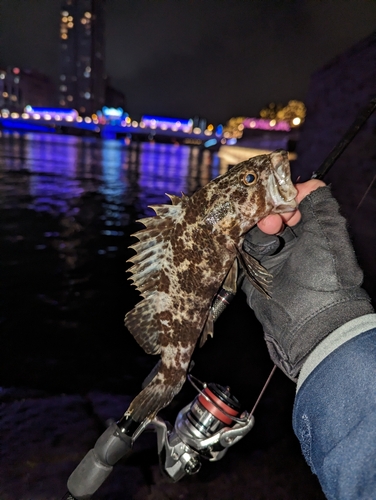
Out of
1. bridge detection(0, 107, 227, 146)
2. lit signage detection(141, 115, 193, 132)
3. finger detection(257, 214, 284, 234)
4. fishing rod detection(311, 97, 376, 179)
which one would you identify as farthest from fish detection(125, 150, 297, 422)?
lit signage detection(141, 115, 193, 132)

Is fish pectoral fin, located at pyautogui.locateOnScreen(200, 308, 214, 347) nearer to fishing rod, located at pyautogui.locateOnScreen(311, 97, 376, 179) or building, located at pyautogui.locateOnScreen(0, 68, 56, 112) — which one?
fishing rod, located at pyautogui.locateOnScreen(311, 97, 376, 179)

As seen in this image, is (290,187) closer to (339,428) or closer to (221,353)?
(339,428)

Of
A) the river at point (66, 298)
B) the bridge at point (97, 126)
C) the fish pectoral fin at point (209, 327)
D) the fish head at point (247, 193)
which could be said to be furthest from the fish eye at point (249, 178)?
the bridge at point (97, 126)

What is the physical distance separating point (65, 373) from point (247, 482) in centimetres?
230

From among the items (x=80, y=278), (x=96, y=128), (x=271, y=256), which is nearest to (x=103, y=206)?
(x=80, y=278)

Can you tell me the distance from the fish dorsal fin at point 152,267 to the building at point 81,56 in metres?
156

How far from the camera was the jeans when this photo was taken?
1301 mm

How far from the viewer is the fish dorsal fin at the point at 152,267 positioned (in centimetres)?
255

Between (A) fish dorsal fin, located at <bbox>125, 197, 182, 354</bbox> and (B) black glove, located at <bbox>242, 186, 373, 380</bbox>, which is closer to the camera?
(B) black glove, located at <bbox>242, 186, 373, 380</bbox>

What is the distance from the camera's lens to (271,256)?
2.56 meters

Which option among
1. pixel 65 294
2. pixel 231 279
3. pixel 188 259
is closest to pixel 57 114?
pixel 65 294

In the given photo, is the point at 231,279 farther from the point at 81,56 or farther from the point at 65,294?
the point at 81,56

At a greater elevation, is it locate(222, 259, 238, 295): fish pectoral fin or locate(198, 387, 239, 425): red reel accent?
locate(222, 259, 238, 295): fish pectoral fin

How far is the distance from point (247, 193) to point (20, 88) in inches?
7250
